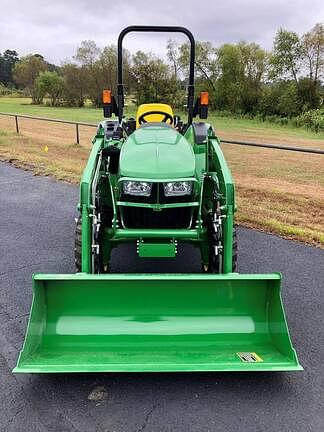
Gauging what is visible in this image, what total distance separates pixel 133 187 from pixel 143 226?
0.38 m

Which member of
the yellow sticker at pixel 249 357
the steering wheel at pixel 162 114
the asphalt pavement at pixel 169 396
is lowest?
the asphalt pavement at pixel 169 396

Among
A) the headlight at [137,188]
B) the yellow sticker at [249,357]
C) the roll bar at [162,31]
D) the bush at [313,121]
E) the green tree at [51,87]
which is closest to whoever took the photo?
the yellow sticker at [249,357]

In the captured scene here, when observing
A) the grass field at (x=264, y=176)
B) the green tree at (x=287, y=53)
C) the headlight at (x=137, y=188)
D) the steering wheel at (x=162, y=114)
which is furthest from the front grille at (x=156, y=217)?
the green tree at (x=287, y=53)

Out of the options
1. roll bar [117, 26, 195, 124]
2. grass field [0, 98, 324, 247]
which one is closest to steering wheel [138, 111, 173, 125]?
roll bar [117, 26, 195, 124]

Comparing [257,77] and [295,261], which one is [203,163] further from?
[257,77]

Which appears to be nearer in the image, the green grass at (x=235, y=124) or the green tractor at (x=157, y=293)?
the green tractor at (x=157, y=293)

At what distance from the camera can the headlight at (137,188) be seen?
138 inches

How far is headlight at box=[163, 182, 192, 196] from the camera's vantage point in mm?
3518

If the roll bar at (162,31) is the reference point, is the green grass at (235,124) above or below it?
below

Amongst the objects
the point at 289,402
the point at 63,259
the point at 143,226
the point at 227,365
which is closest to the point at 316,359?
the point at 289,402

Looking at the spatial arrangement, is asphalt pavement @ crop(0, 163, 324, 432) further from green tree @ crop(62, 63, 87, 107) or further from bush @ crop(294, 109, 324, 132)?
green tree @ crop(62, 63, 87, 107)

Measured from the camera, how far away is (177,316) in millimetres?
3096

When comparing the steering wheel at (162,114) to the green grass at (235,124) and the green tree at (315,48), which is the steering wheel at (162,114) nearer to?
the green grass at (235,124)

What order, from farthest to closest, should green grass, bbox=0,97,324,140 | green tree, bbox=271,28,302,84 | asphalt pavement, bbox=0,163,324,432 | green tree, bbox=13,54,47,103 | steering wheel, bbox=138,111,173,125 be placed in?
green tree, bbox=13,54,47,103 < green tree, bbox=271,28,302,84 < green grass, bbox=0,97,324,140 < steering wheel, bbox=138,111,173,125 < asphalt pavement, bbox=0,163,324,432
